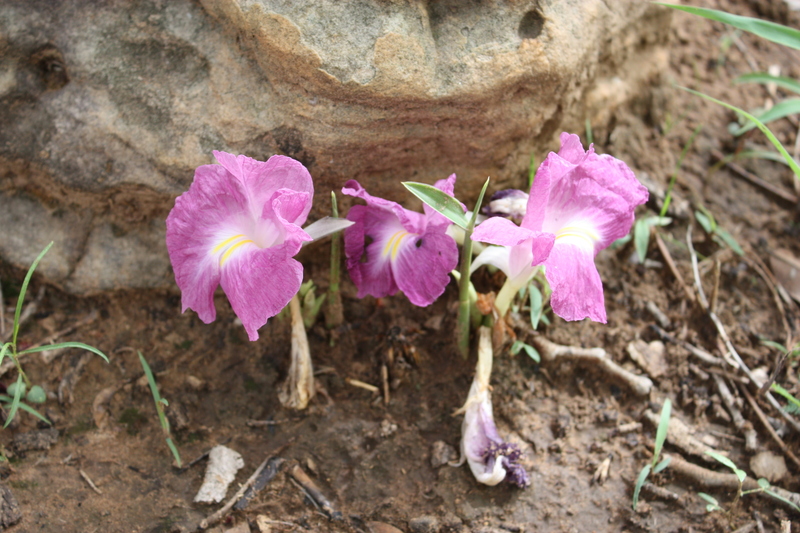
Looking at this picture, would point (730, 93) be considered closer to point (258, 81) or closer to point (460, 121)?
point (460, 121)

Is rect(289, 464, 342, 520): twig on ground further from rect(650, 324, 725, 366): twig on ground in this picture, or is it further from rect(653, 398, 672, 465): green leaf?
rect(650, 324, 725, 366): twig on ground

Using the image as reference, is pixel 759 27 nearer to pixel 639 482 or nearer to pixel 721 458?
pixel 721 458

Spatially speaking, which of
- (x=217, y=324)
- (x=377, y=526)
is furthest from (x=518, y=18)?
(x=377, y=526)

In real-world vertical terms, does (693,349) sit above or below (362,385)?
above

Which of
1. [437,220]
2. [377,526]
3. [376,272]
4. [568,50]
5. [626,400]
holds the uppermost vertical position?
[568,50]

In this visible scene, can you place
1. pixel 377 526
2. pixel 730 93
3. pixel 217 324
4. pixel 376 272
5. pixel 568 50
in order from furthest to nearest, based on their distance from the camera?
pixel 730 93 < pixel 217 324 < pixel 568 50 < pixel 376 272 < pixel 377 526

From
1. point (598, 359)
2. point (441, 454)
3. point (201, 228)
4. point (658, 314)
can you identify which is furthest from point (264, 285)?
point (658, 314)

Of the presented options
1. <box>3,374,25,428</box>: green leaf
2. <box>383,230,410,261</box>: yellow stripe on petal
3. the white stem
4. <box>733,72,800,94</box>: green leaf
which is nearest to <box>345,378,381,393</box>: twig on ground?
the white stem
